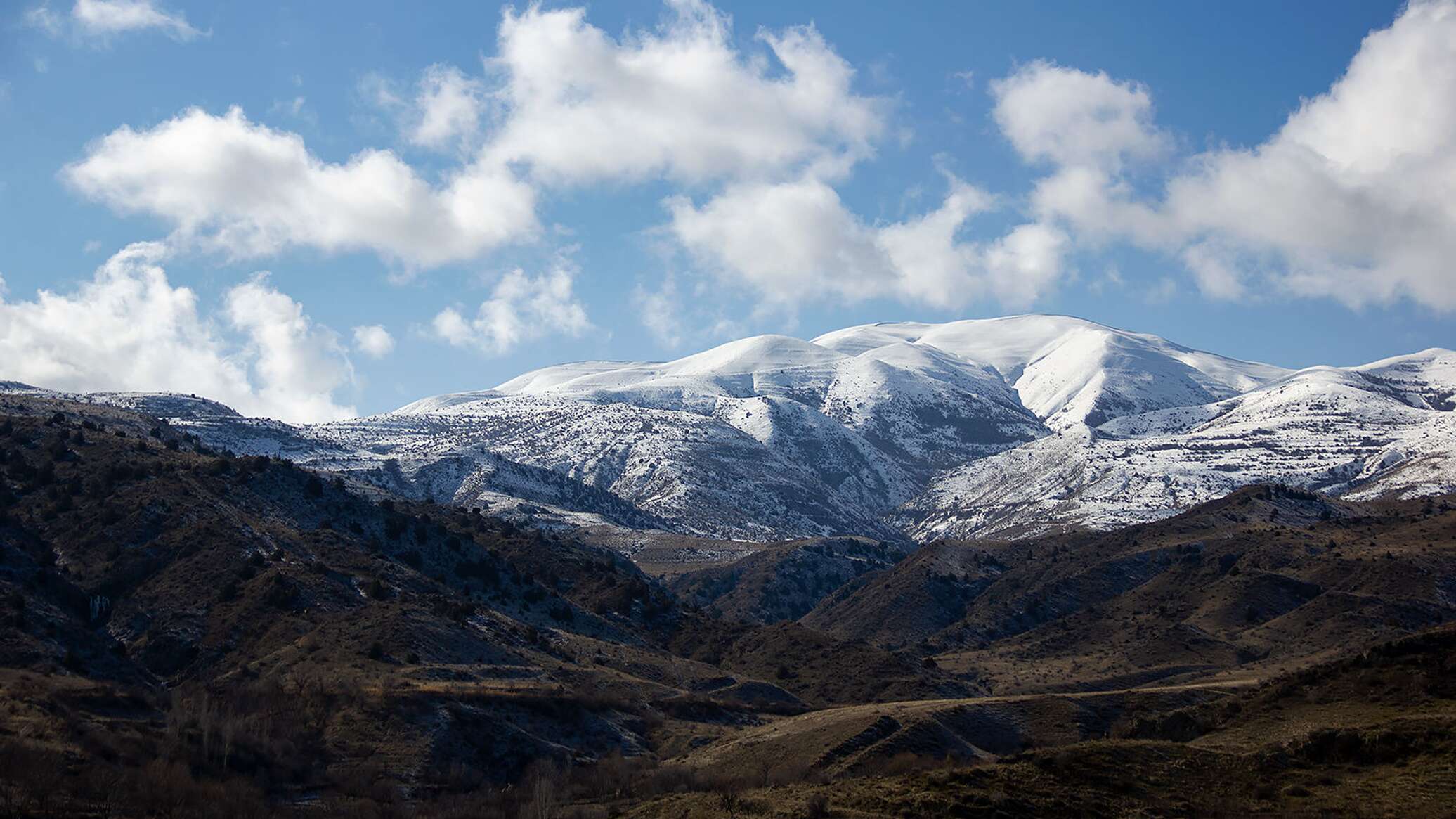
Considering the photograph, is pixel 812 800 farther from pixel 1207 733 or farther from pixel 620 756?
pixel 620 756

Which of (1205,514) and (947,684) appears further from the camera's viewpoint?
(1205,514)

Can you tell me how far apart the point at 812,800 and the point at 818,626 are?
148 m

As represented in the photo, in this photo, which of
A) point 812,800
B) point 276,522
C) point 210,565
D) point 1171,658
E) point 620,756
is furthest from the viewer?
point 1171,658

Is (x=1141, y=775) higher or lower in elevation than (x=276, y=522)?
lower

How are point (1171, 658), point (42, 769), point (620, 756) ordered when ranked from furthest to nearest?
point (1171, 658), point (620, 756), point (42, 769)

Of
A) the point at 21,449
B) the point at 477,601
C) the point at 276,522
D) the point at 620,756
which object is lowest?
the point at 620,756

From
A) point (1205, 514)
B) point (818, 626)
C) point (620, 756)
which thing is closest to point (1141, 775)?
point (620, 756)

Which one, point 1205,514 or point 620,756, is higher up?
point 1205,514

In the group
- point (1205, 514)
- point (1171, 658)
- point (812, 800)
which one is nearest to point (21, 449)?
point (812, 800)

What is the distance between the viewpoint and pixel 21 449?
119000 mm

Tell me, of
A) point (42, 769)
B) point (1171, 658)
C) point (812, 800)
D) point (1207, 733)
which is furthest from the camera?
point (1171, 658)

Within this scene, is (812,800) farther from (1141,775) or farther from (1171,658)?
(1171,658)

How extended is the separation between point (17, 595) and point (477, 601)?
43.5 m

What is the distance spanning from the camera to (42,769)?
49.0 m
